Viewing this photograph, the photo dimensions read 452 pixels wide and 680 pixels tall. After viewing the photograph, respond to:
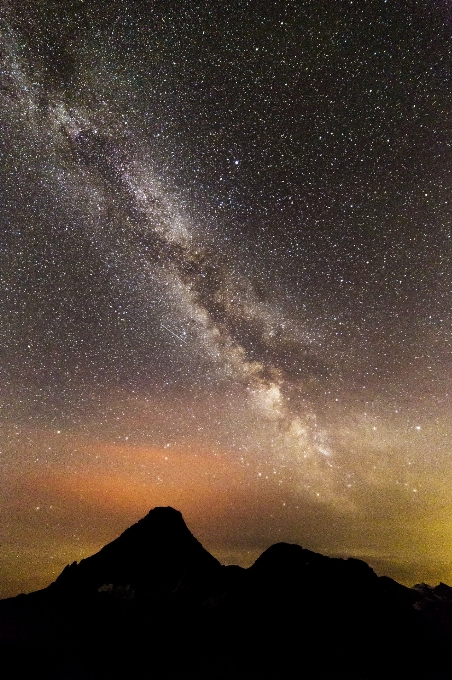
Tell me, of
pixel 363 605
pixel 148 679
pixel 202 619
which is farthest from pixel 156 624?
pixel 363 605

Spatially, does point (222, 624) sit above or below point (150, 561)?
below

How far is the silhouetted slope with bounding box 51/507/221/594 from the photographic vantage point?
165ft

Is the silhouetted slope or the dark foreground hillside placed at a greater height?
the silhouetted slope

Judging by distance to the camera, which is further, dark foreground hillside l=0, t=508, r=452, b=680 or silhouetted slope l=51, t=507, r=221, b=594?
silhouetted slope l=51, t=507, r=221, b=594

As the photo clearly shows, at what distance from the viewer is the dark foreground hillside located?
34.4 metres

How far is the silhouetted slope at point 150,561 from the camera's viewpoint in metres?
50.3

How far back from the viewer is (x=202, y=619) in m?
42.7

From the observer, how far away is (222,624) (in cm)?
4175

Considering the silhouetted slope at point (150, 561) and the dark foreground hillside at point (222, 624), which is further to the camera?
the silhouetted slope at point (150, 561)

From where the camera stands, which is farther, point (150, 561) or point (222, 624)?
point (150, 561)

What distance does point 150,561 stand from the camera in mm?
54562

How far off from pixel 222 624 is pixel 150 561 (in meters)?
15.6

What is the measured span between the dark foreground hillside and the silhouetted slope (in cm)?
20

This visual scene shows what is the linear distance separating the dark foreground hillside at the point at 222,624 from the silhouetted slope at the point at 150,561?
0.20 m
